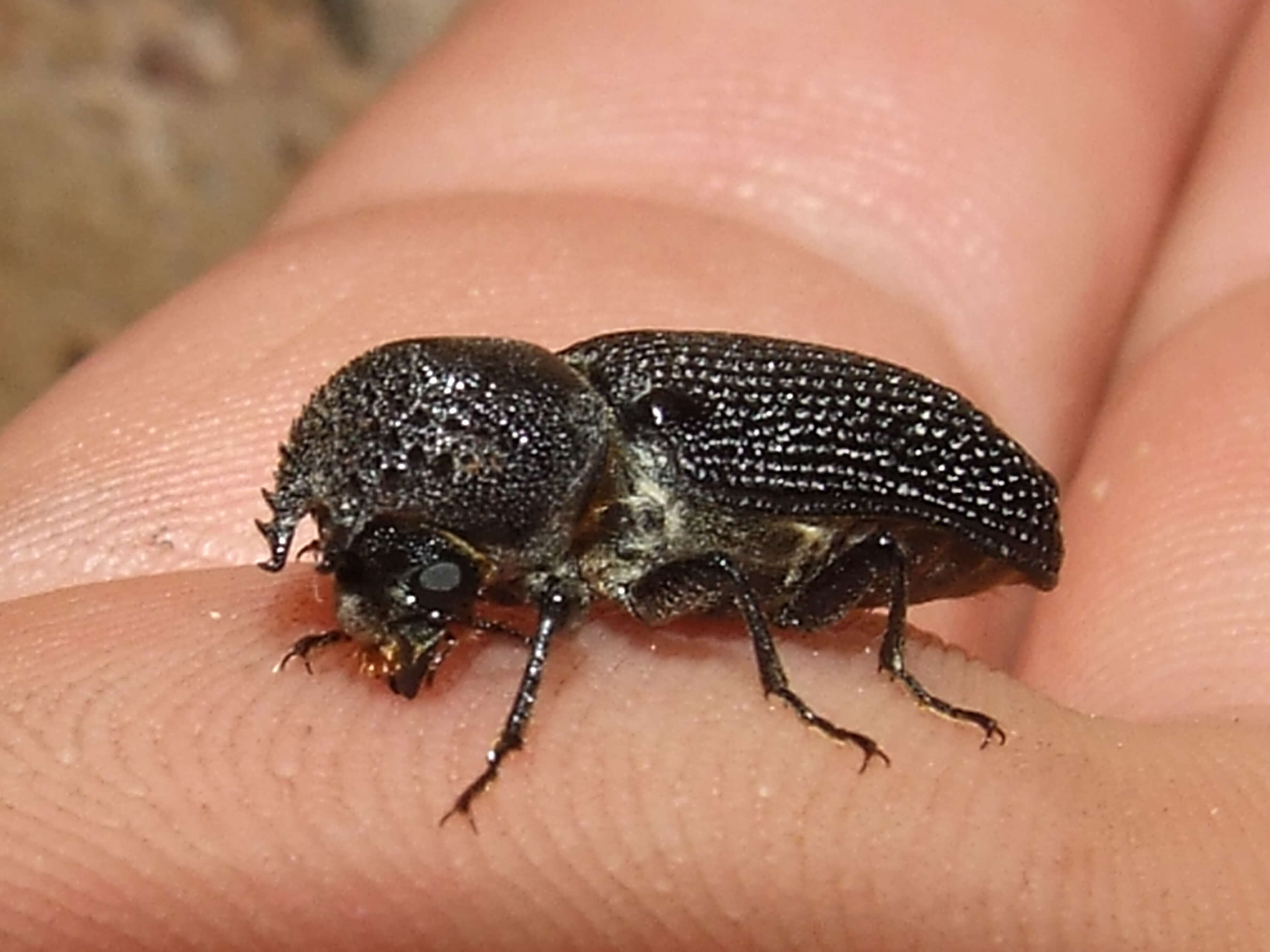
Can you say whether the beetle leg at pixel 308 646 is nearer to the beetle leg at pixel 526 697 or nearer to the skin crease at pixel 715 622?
the skin crease at pixel 715 622

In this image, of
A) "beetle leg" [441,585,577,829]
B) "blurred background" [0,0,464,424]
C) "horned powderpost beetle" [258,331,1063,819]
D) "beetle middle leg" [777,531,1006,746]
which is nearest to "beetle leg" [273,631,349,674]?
"horned powderpost beetle" [258,331,1063,819]

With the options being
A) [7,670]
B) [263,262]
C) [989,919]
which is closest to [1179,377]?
[989,919]

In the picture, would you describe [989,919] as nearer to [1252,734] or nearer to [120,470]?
[1252,734]

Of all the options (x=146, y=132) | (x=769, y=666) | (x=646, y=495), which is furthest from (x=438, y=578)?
(x=146, y=132)

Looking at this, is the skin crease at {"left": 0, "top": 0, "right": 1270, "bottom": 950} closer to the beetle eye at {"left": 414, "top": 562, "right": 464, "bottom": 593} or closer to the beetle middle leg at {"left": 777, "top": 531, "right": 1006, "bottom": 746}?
the beetle middle leg at {"left": 777, "top": 531, "right": 1006, "bottom": 746}

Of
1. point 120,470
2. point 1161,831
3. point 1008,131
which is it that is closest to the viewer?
point 1161,831
